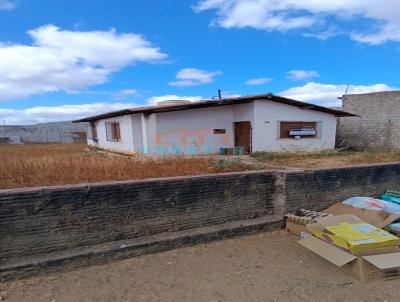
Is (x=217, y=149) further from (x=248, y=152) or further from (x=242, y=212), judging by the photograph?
(x=242, y=212)

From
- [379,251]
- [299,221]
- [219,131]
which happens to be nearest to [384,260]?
[379,251]

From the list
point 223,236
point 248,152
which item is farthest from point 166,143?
point 223,236

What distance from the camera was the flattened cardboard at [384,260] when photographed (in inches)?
109

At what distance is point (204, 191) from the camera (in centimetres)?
387

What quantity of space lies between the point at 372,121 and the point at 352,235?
43.8 feet

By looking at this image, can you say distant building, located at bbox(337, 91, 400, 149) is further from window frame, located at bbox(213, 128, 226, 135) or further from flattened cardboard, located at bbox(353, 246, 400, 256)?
flattened cardboard, located at bbox(353, 246, 400, 256)

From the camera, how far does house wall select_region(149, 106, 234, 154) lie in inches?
462

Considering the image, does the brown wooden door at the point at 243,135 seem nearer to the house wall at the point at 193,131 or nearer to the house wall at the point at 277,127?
the house wall at the point at 193,131

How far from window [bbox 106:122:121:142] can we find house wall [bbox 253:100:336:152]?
6747 millimetres

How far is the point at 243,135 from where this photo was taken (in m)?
13.0

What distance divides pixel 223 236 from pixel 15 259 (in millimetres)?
2356

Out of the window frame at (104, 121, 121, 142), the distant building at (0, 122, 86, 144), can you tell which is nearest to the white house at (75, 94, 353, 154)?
the window frame at (104, 121, 121, 142)

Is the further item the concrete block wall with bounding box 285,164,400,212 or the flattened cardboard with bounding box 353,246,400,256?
the concrete block wall with bounding box 285,164,400,212

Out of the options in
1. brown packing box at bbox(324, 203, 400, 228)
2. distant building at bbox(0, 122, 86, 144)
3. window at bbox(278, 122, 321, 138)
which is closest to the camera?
brown packing box at bbox(324, 203, 400, 228)
